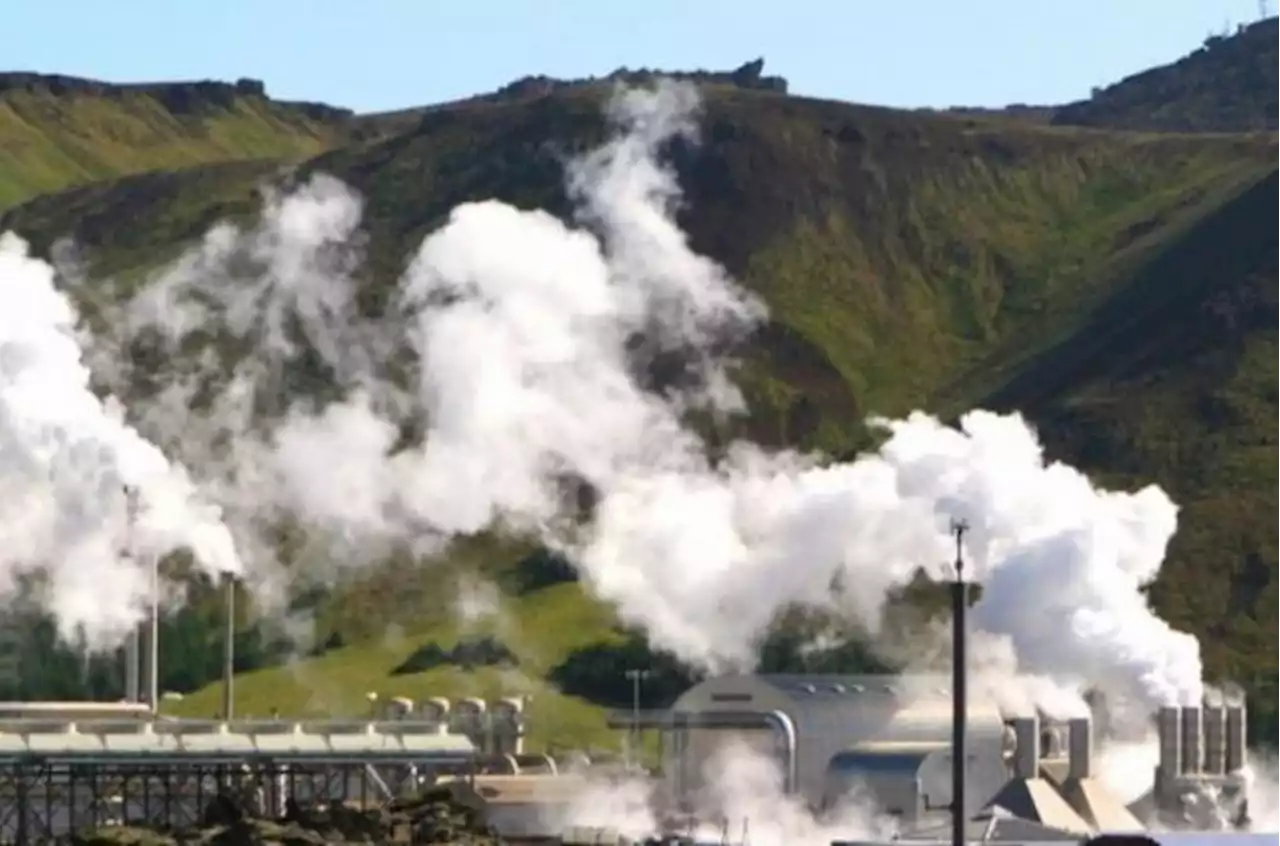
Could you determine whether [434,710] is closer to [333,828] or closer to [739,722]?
[739,722]

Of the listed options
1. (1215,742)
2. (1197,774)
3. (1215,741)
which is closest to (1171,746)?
(1197,774)

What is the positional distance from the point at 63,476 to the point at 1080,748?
49736mm

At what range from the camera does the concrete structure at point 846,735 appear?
484ft

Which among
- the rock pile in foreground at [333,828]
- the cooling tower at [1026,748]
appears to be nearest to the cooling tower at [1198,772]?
the cooling tower at [1026,748]

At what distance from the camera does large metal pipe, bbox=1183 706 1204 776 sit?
14912 centimetres

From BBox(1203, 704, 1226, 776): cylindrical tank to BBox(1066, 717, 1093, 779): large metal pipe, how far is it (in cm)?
760

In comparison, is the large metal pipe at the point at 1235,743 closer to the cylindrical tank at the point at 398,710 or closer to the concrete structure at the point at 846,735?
the concrete structure at the point at 846,735

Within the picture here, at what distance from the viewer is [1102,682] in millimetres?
157750

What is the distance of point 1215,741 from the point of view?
152750mm

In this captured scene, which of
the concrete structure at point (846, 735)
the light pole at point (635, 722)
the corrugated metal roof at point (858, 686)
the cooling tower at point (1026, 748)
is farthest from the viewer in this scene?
the light pole at point (635, 722)

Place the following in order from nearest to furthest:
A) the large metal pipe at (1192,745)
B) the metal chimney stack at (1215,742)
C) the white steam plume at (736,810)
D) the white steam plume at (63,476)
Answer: the white steam plume at (736,810), the large metal pipe at (1192,745), the metal chimney stack at (1215,742), the white steam plume at (63,476)

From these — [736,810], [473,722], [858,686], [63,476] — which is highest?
[63,476]

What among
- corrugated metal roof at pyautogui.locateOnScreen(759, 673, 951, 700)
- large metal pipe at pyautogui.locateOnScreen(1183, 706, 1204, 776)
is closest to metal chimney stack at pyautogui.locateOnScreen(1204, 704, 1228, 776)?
large metal pipe at pyautogui.locateOnScreen(1183, 706, 1204, 776)

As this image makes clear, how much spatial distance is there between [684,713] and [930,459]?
65.4 feet
